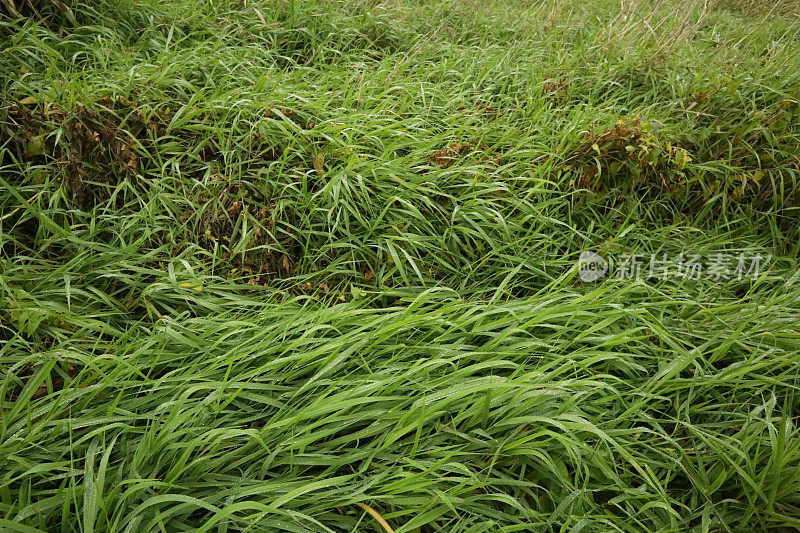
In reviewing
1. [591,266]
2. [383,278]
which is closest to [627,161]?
[591,266]

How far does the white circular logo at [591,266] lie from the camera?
6.60 feet

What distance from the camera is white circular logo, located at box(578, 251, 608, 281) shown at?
2012 millimetres

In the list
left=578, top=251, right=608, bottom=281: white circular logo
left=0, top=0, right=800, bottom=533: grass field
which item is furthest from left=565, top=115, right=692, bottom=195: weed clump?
left=578, top=251, right=608, bottom=281: white circular logo

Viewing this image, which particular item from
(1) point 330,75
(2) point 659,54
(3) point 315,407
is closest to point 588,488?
(3) point 315,407

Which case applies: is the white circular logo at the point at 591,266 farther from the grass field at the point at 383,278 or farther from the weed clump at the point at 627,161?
the weed clump at the point at 627,161

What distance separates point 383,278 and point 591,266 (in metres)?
0.87

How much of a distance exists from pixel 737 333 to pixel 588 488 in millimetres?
776

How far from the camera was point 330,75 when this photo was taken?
109 inches

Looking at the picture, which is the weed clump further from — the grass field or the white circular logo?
the white circular logo

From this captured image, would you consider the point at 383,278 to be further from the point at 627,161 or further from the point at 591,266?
the point at 627,161

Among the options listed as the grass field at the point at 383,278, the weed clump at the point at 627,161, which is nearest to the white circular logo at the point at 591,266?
the grass field at the point at 383,278

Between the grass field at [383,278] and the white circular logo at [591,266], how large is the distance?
34 mm

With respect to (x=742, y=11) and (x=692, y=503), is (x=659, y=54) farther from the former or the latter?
(x=692, y=503)

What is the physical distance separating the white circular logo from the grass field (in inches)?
1.4
